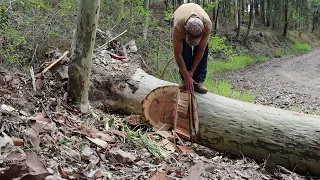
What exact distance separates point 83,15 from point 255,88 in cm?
858

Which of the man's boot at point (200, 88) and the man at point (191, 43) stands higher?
the man at point (191, 43)

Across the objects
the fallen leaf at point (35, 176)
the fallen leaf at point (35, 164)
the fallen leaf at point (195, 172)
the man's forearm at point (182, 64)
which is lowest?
the fallen leaf at point (195, 172)

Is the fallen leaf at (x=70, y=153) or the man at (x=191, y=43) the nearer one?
the fallen leaf at (x=70, y=153)

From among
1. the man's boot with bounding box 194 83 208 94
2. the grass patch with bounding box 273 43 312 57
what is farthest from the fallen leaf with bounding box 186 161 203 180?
the grass patch with bounding box 273 43 312 57

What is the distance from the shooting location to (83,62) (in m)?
5.16

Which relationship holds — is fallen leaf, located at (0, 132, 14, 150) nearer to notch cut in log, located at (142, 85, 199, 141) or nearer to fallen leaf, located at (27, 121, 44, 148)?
fallen leaf, located at (27, 121, 44, 148)

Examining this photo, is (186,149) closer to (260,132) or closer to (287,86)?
(260,132)

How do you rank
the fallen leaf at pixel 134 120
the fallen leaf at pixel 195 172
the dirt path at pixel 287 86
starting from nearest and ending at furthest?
the fallen leaf at pixel 195 172 < the fallen leaf at pixel 134 120 < the dirt path at pixel 287 86

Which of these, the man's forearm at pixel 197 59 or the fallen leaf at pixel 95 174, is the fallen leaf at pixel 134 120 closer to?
the man's forearm at pixel 197 59

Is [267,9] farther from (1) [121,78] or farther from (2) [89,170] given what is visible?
(2) [89,170]

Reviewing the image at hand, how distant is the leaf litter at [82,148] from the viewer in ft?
9.50

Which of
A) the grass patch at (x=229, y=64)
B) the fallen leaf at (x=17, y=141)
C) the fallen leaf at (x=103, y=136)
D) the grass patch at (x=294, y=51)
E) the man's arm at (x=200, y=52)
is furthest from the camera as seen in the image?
the grass patch at (x=294, y=51)

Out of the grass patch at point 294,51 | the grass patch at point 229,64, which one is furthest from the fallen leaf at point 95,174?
the grass patch at point 294,51

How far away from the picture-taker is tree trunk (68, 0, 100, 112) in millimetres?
4961
